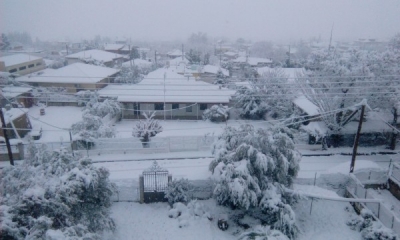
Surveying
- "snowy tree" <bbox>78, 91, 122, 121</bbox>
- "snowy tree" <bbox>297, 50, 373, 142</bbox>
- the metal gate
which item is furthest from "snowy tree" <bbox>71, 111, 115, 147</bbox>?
"snowy tree" <bbox>297, 50, 373, 142</bbox>

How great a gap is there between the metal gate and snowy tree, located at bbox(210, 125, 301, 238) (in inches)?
103

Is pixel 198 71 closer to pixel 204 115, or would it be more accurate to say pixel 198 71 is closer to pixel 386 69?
pixel 204 115

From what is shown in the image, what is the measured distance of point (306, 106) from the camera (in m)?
25.0

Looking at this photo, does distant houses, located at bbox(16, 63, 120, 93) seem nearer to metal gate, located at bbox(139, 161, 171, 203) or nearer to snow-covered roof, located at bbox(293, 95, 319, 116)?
metal gate, located at bbox(139, 161, 171, 203)

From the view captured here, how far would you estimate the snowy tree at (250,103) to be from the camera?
93.8ft

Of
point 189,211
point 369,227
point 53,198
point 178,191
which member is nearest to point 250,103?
point 178,191

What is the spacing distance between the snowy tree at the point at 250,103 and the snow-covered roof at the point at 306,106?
10.5 ft

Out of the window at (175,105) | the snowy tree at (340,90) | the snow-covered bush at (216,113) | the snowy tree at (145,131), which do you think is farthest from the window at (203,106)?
the snowy tree at (340,90)

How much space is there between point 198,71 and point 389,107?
26.3 meters

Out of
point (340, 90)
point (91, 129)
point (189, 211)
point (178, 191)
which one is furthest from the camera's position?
point (340, 90)

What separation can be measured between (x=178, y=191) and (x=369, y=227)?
8.60m

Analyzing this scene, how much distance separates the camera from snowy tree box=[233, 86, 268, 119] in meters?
28.6

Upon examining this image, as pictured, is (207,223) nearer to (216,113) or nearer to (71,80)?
(216,113)

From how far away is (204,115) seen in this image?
92.5ft
